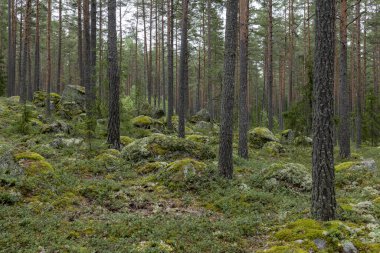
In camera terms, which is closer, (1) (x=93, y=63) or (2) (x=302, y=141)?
(1) (x=93, y=63)

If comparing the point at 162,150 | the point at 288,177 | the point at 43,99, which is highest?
the point at 43,99

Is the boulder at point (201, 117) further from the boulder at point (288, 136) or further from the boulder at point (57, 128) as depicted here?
the boulder at point (57, 128)

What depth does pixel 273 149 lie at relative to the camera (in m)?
18.9

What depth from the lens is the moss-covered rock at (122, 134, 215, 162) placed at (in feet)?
40.1

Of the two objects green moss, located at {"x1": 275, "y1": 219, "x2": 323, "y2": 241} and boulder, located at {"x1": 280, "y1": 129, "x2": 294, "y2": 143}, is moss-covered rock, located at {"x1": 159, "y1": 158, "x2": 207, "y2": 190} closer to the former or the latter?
green moss, located at {"x1": 275, "y1": 219, "x2": 323, "y2": 241}

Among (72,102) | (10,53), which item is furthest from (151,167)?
(10,53)

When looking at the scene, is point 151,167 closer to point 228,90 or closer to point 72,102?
point 228,90

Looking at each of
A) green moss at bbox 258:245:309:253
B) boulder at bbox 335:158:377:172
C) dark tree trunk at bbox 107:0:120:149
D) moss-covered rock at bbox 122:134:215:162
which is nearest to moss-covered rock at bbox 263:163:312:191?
boulder at bbox 335:158:377:172

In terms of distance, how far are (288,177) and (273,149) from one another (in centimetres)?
933

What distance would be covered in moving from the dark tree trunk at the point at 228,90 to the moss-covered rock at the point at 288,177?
1310mm

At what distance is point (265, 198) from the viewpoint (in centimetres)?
824

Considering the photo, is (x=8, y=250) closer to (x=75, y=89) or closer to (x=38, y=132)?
(x=38, y=132)

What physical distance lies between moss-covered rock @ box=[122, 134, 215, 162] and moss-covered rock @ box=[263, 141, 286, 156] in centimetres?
685

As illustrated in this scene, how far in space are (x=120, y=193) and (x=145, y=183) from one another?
4.26 feet
